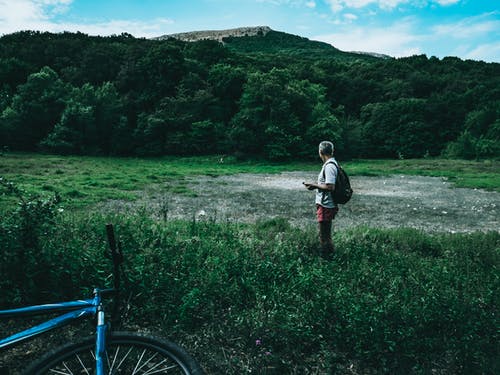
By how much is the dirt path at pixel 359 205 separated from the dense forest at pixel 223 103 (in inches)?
906

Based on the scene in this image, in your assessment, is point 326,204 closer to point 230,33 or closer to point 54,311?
point 54,311

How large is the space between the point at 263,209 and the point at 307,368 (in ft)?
35.5

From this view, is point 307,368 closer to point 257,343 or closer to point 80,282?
point 257,343

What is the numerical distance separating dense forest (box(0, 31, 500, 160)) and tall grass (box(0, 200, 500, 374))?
123 feet

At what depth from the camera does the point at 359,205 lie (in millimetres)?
16031

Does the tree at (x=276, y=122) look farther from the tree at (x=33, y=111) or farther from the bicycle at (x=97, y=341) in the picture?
the bicycle at (x=97, y=341)

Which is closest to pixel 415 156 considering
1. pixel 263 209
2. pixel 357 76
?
pixel 357 76

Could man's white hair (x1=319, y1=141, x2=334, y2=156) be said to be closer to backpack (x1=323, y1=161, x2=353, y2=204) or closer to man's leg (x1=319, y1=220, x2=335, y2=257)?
backpack (x1=323, y1=161, x2=353, y2=204)

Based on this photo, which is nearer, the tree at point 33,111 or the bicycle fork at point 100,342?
the bicycle fork at point 100,342

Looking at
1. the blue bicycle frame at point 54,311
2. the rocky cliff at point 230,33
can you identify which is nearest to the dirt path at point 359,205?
the blue bicycle frame at point 54,311

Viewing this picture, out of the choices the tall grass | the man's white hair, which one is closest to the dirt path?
the man's white hair

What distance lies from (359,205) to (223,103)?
43.0m

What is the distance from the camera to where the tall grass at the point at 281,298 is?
3.81 metres

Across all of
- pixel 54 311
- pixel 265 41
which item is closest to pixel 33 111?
pixel 54 311
